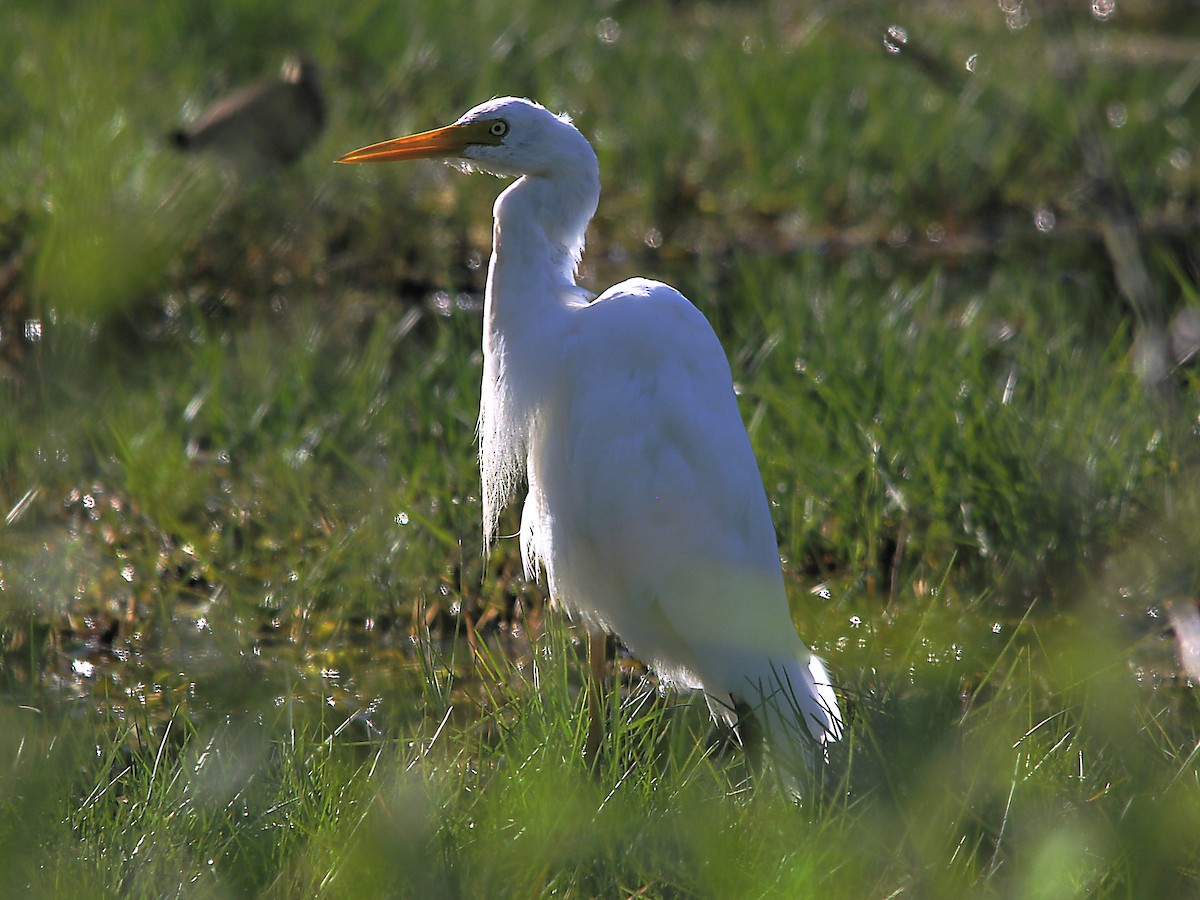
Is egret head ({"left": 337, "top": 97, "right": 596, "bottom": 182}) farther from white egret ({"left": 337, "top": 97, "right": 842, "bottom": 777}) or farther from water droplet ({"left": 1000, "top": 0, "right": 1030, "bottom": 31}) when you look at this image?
water droplet ({"left": 1000, "top": 0, "right": 1030, "bottom": 31})

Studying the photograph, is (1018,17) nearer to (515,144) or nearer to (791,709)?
(515,144)

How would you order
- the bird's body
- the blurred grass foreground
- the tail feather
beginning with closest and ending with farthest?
the blurred grass foreground < the tail feather < the bird's body

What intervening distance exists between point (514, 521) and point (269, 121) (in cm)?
170

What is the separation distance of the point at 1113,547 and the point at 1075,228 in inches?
103

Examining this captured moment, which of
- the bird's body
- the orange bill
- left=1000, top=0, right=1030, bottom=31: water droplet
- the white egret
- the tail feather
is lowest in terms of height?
left=1000, top=0, right=1030, bottom=31: water droplet

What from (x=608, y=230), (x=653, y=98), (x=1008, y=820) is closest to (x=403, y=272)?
(x=608, y=230)

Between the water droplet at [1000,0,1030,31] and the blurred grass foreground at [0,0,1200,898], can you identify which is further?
the water droplet at [1000,0,1030,31]

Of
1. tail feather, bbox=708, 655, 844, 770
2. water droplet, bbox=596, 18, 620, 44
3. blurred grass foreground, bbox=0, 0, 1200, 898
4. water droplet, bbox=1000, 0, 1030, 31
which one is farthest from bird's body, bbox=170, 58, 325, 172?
water droplet, bbox=1000, 0, 1030, 31

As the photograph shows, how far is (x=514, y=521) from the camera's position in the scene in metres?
3.04

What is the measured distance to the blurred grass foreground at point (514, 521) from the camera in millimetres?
960

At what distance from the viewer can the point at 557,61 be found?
5746 mm

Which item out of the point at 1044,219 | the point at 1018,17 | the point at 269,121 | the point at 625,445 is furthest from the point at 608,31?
the point at 625,445

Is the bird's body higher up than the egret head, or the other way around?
the egret head

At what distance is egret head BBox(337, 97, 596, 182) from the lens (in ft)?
7.23
